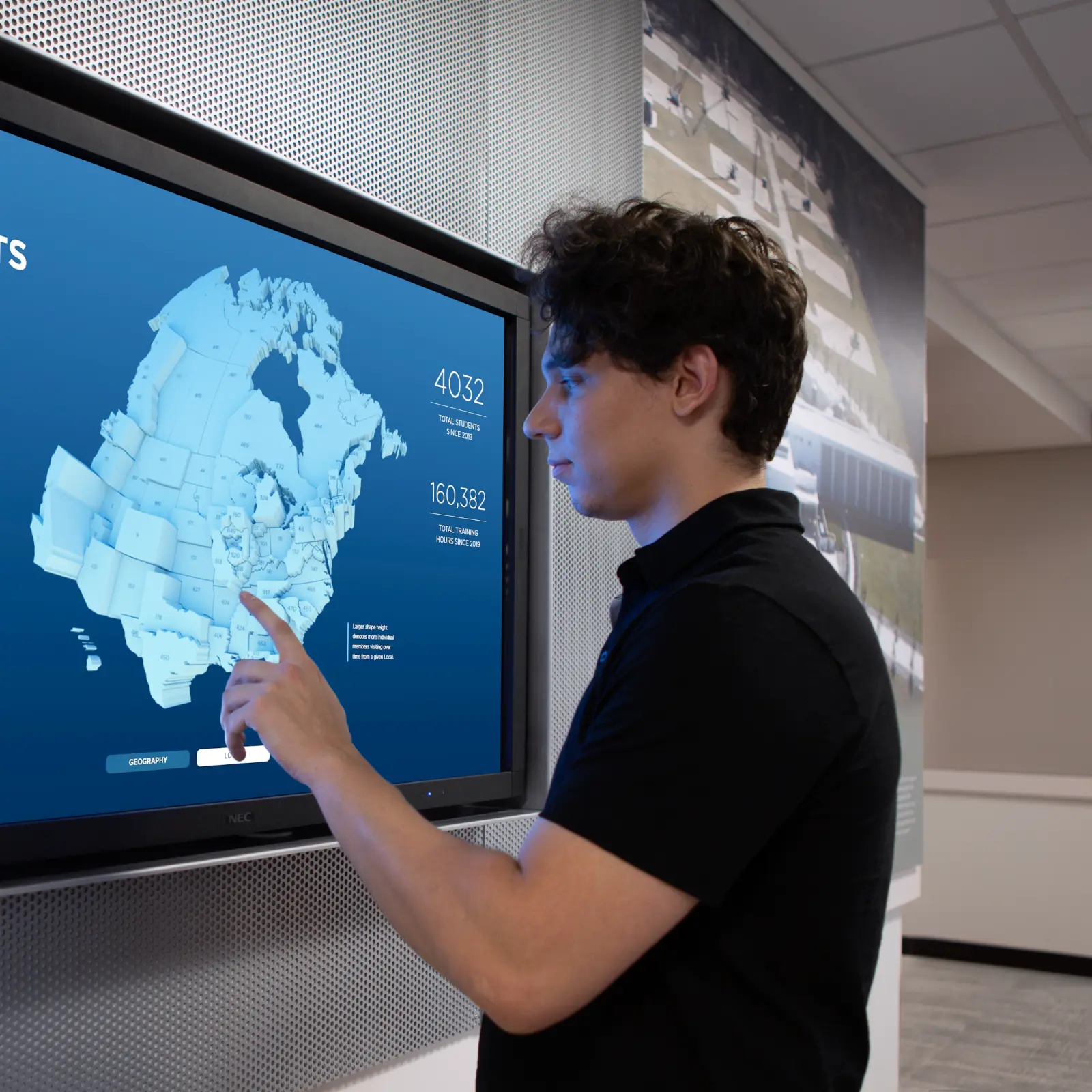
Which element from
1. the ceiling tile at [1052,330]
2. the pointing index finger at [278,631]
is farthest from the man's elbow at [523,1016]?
the ceiling tile at [1052,330]

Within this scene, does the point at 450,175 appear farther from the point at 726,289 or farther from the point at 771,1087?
the point at 771,1087

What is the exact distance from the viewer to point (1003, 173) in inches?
153

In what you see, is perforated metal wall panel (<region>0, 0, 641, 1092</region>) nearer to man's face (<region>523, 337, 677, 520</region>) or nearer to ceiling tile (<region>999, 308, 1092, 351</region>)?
man's face (<region>523, 337, 677, 520</region>)

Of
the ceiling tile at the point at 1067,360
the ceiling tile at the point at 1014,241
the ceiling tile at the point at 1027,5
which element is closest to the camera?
the ceiling tile at the point at 1027,5

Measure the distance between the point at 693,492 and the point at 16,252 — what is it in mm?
770

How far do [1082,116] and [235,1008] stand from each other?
3.44 metres

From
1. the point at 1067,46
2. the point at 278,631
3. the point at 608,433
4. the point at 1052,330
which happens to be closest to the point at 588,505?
the point at 608,433

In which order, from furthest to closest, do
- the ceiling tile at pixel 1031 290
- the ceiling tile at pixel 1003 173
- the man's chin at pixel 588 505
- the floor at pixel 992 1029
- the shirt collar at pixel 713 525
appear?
the ceiling tile at pixel 1031 290, the floor at pixel 992 1029, the ceiling tile at pixel 1003 173, the man's chin at pixel 588 505, the shirt collar at pixel 713 525

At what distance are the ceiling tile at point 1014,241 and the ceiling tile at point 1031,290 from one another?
86mm

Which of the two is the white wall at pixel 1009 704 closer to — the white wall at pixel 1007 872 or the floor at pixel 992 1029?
the white wall at pixel 1007 872

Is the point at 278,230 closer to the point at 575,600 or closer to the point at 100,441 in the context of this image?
the point at 100,441

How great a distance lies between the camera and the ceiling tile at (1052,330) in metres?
5.36

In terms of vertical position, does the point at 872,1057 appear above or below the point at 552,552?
below

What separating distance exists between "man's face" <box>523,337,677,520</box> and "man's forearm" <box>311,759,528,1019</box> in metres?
0.40
